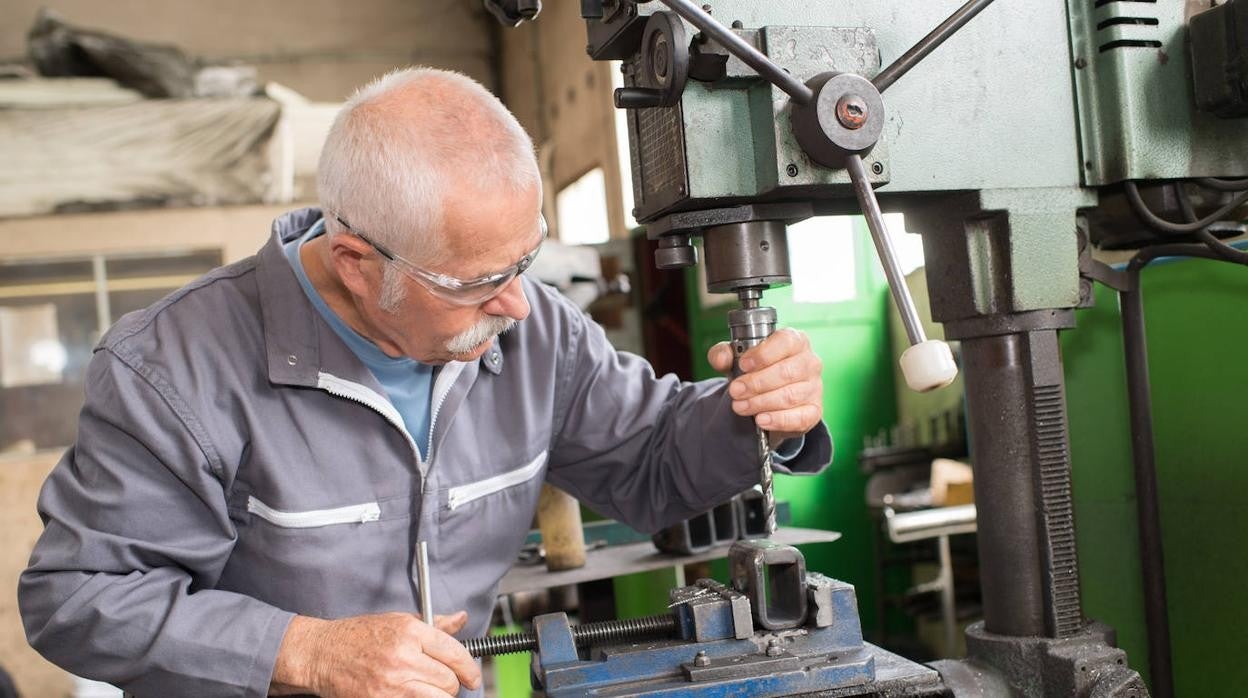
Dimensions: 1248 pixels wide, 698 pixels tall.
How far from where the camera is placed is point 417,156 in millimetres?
1006

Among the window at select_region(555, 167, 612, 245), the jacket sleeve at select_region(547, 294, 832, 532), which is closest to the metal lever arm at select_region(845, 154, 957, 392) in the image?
the jacket sleeve at select_region(547, 294, 832, 532)

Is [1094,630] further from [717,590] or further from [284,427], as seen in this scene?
[284,427]

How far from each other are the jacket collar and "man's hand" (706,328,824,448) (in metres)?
0.42

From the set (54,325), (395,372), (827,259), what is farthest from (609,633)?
(54,325)

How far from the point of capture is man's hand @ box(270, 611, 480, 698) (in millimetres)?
881

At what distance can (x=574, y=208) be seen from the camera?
6160 millimetres

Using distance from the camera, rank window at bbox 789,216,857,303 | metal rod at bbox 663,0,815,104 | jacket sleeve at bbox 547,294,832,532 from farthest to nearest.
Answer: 1. window at bbox 789,216,857,303
2. jacket sleeve at bbox 547,294,832,532
3. metal rod at bbox 663,0,815,104

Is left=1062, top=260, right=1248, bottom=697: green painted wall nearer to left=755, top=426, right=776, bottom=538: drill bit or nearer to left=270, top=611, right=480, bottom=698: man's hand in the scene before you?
left=755, top=426, right=776, bottom=538: drill bit

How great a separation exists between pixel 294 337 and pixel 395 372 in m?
0.14

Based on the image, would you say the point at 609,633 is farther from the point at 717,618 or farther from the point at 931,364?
the point at 931,364

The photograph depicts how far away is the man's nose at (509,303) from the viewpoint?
109 centimetres

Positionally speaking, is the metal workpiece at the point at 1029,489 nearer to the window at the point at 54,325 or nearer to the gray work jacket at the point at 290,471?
the gray work jacket at the point at 290,471

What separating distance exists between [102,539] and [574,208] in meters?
5.29

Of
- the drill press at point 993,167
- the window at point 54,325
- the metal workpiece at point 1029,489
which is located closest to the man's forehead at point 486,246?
the drill press at point 993,167
